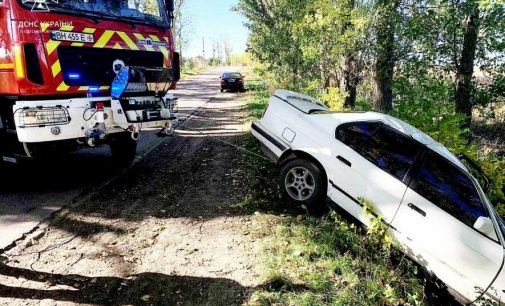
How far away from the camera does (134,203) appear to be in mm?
5465

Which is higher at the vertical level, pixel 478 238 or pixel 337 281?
pixel 478 238

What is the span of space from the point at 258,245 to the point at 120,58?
12.0ft

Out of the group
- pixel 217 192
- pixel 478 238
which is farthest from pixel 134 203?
pixel 478 238

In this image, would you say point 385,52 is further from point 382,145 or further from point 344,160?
point 344,160

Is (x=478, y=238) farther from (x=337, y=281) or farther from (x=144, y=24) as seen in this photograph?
(x=144, y=24)

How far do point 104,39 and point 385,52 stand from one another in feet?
22.9

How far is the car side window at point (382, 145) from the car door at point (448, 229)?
21 centimetres

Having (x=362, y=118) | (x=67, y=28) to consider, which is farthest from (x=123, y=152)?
(x=362, y=118)

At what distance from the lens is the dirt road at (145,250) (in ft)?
11.2

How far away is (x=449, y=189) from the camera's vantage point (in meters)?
4.14

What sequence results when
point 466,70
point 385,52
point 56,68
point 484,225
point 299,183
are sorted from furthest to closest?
point 385,52
point 466,70
point 299,183
point 56,68
point 484,225

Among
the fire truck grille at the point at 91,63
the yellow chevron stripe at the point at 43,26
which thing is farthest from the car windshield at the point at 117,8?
the fire truck grille at the point at 91,63

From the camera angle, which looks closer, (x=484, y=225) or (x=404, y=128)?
(x=484, y=225)

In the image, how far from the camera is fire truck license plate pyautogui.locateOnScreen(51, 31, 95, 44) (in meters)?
4.84
